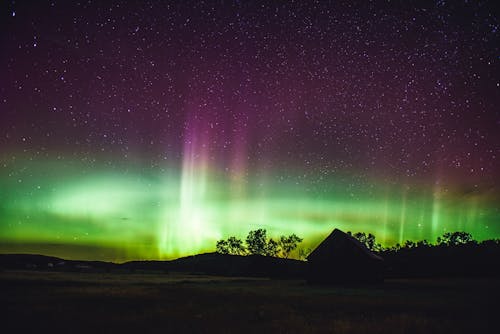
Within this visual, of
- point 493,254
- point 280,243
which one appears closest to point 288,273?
point 493,254

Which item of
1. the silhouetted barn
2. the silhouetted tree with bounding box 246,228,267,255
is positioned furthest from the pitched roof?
the silhouetted tree with bounding box 246,228,267,255

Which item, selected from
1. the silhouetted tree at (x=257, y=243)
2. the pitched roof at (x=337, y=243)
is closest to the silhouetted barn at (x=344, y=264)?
the pitched roof at (x=337, y=243)

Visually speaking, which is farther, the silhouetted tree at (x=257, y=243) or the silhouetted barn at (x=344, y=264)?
the silhouetted tree at (x=257, y=243)

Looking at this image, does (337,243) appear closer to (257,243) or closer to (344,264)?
(344,264)

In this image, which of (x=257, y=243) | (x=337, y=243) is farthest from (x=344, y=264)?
(x=257, y=243)

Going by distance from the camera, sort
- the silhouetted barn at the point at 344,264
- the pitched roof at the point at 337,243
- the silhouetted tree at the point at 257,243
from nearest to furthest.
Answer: the silhouetted barn at the point at 344,264 → the pitched roof at the point at 337,243 → the silhouetted tree at the point at 257,243

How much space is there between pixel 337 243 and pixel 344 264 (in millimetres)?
2376

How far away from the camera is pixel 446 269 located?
61.4 m

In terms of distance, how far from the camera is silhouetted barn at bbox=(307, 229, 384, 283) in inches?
1668

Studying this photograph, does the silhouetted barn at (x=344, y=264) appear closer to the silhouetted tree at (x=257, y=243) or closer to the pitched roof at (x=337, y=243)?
the pitched roof at (x=337, y=243)

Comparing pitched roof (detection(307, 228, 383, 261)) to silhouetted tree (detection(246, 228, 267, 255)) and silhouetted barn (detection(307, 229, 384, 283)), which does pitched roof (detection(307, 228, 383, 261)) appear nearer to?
silhouetted barn (detection(307, 229, 384, 283))

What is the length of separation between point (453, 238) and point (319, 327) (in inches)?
5686

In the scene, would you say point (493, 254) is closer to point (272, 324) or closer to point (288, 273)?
point (288, 273)

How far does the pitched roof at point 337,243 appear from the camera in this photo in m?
43.2
